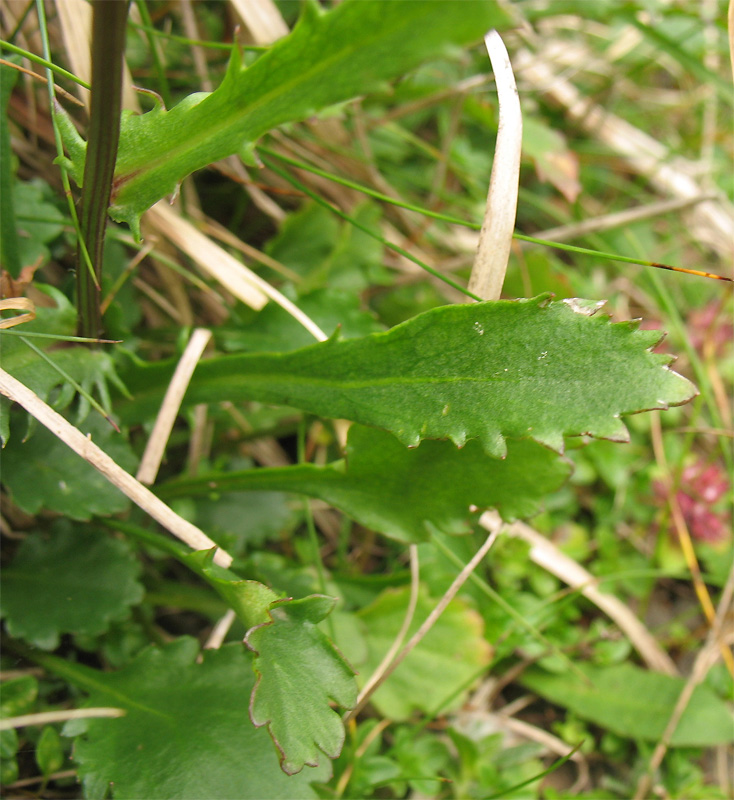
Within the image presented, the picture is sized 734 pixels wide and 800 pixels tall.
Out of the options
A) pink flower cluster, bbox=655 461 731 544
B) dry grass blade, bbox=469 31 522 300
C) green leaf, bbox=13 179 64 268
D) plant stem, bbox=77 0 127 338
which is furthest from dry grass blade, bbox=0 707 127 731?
pink flower cluster, bbox=655 461 731 544

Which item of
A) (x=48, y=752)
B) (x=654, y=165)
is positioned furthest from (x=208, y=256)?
(x=654, y=165)

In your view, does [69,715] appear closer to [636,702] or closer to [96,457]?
[96,457]

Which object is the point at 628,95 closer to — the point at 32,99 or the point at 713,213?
the point at 713,213

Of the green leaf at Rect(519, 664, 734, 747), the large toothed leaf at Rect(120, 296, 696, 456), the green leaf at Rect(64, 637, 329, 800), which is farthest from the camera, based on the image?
the green leaf at Rect(519, 664, 734, 747)

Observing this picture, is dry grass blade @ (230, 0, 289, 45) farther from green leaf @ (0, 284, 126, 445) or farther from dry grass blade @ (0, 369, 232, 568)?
dry grass blade @ (0, 369, 232, 568)

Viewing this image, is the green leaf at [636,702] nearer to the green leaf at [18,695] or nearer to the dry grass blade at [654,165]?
the green leaf at [18,695]

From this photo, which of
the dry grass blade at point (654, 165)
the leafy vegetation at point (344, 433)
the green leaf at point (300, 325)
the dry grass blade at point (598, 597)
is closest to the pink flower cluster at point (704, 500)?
the leafy vegetation at point (344, 433)

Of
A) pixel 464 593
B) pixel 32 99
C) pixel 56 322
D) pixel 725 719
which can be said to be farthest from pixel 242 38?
pixel 725 719
